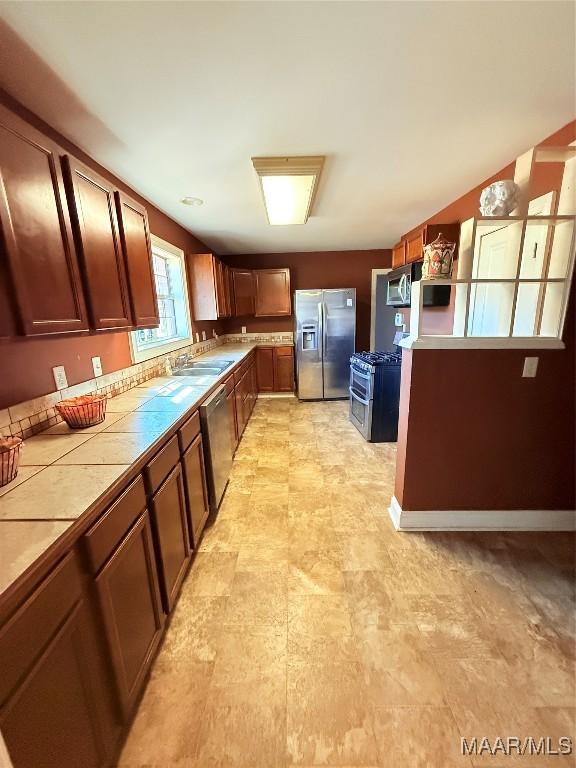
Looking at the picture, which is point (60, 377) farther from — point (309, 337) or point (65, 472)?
point (309, 337)

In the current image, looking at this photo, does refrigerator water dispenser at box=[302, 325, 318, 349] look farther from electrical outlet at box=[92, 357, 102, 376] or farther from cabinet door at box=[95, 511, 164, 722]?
cabinet door at box=[95, 511, 164, 722]

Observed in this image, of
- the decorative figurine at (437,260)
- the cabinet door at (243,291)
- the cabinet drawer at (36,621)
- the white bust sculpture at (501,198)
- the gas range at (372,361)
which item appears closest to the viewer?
the cabinet drawer at (36,621)

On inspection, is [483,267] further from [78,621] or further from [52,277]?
[78,621]

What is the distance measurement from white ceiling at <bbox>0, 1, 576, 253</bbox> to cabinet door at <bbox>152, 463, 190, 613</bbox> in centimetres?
175

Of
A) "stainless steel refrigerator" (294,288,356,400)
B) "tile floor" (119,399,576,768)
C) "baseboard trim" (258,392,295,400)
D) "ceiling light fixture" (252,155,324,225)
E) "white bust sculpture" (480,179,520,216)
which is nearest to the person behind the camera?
"tile floor" (119,399,576,768)

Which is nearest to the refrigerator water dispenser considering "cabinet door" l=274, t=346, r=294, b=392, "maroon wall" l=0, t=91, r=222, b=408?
"cabinet door" l=274, t=346, r=294, b=392

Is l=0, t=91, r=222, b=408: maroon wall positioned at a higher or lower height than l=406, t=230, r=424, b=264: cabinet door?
lower

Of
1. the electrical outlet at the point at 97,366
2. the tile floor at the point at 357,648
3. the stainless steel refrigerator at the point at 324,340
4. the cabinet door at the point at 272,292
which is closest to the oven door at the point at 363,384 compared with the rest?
the stainless steel refrigerator at the point at 324,340

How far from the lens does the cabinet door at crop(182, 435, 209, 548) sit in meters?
1.63

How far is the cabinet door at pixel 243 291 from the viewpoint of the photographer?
4.61 metres

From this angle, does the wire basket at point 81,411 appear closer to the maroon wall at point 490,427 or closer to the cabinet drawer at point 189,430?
the cabinet drawer at point 189,430

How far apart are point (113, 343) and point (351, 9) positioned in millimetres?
2067

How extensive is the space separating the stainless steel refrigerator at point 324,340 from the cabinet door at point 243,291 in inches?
32.2

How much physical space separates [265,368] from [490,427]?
3.48 meters
